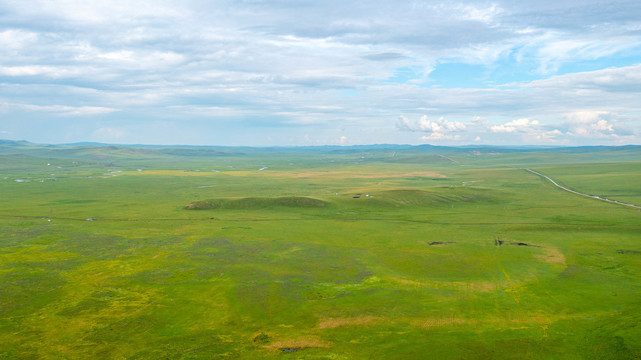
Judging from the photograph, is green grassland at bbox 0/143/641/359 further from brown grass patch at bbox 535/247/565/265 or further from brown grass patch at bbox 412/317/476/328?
brown grass patch at bbox 535/247/565/265

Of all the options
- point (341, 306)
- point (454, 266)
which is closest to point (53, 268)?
point (341, 306)

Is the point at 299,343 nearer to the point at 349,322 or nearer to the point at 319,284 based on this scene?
the point at 349,322

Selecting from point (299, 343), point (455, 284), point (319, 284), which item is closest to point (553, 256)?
point (455, 284)

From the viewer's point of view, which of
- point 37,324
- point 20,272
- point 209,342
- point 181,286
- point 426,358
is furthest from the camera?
point 20,272

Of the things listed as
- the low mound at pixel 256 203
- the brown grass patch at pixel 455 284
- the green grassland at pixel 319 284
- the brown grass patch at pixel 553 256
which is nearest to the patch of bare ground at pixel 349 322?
the green grassland at pixel 319 284

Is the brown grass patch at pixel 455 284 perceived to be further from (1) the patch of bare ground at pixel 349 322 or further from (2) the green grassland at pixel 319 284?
(1) the patch of bare ground at pixel 349 322

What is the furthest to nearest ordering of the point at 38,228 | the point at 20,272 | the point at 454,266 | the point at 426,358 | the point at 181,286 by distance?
the point at 38,228, the point at 454,266, the point at 20,272, the point at 181,286, the point at 426,358

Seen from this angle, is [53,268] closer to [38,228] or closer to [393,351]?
[38,228]

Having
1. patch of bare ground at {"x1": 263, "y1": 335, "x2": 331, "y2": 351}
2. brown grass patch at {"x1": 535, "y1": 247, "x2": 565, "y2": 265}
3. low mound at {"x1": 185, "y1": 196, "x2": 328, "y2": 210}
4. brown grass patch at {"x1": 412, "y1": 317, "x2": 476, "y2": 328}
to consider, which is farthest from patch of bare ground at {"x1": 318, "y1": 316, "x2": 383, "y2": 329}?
low mound at {"x1": 185, "y1": 196, "x2": 328, "y2": 210}
